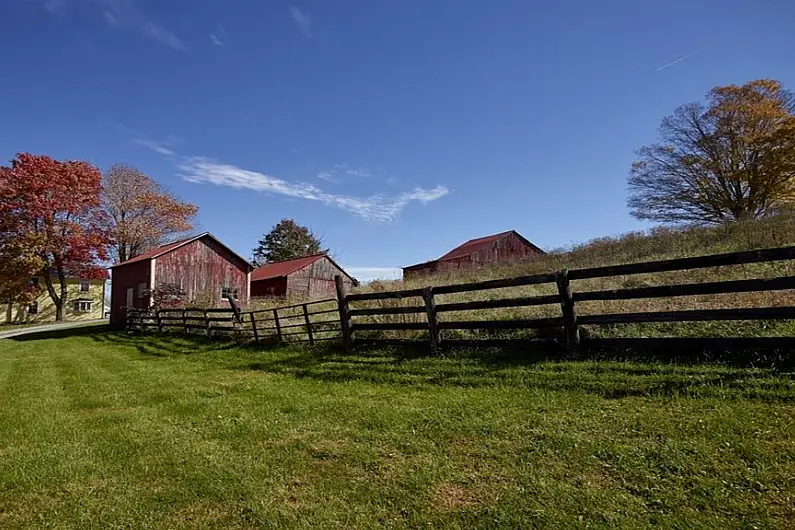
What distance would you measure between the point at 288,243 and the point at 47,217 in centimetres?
2789

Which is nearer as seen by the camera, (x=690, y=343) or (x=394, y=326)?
(x=690, y=343)

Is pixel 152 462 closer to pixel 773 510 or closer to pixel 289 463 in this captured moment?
pixel 289 463

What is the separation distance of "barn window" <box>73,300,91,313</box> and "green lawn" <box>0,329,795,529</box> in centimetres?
4941

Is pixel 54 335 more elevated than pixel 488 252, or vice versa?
pixel 488 252

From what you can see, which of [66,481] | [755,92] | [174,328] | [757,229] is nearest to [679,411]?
[66,481]

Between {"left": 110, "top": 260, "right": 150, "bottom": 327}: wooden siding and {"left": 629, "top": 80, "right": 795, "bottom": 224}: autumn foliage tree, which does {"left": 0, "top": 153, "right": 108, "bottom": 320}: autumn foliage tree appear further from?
{"left": 629, "top": 80, "right": 795, "bottom": 224}: autumn foliage tree

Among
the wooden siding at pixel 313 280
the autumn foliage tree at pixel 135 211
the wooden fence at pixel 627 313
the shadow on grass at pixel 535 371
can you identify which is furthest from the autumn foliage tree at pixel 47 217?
the wooden fence at pixel 627 313

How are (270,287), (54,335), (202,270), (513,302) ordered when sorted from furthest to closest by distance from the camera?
(270,287)
(202,270)
(54,335)
(513,302)

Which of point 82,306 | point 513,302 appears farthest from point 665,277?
point 82,306

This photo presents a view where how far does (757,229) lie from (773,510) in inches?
632

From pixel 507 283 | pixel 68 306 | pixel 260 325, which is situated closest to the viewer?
pixel 507 283

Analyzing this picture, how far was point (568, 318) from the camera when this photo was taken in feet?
21.2

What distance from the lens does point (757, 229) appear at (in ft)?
49.4

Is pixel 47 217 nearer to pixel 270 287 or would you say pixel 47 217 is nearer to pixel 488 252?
pixel 270 287
